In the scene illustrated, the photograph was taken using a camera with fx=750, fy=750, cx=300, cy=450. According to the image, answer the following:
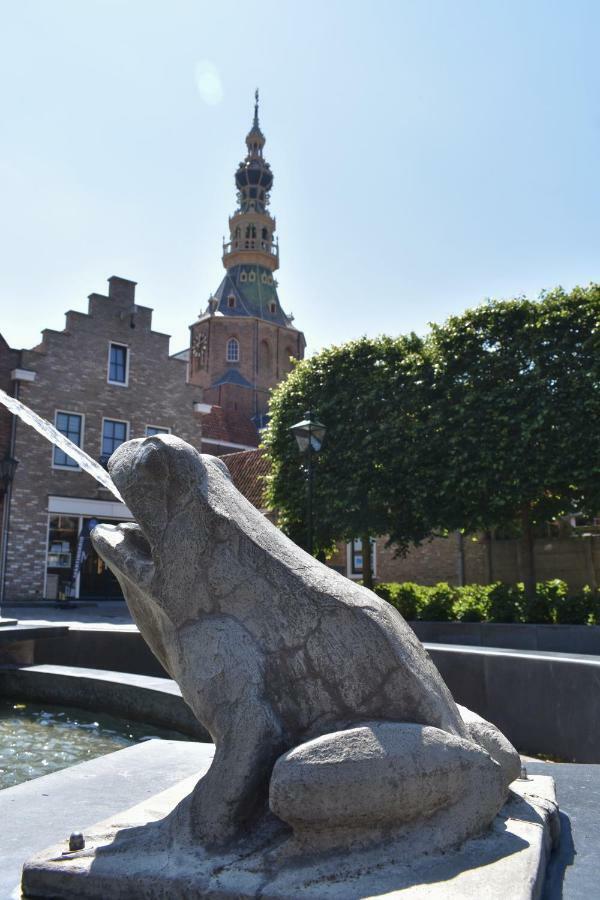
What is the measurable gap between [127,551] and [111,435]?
25781 millimetres

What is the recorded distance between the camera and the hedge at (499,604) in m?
14.2

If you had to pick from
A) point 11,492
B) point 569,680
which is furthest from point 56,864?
point 11,492

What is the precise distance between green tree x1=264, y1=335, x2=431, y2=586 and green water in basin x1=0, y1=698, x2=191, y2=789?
437 inches

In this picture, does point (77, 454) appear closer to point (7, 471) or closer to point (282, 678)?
point (282, 678)

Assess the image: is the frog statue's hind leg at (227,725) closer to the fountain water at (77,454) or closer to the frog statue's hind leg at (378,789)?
the frog statue's hind leg at (378,789)

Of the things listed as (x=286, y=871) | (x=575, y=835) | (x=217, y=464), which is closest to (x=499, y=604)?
(x=575, y=835)

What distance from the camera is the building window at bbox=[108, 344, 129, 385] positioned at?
28.4 meters

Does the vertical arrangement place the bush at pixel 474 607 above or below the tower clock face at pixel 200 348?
below

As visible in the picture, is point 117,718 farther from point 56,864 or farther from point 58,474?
point 58,474

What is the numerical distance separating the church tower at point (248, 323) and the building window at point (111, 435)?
26134 millimetres

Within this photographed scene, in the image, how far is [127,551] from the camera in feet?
9.78

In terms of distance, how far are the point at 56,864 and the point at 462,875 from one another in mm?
1374

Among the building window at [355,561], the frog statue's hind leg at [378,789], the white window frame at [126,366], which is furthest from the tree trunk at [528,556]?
the white window frame at [126,366]

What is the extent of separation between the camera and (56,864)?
2586mm
